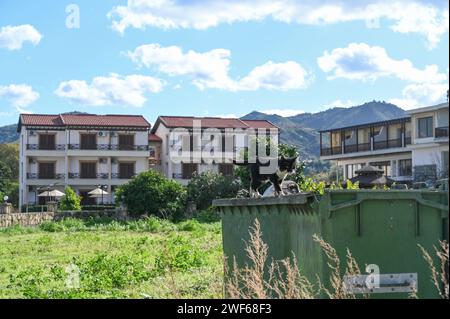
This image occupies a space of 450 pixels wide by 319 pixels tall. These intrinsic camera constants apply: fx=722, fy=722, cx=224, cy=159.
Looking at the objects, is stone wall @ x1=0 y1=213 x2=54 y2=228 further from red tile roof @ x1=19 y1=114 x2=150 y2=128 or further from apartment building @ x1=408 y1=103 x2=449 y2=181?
apartment building @ x1=408 y1=103 x2=449 y2=181

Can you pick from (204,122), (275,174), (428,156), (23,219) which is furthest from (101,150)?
(275,174)

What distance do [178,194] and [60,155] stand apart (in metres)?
19.0

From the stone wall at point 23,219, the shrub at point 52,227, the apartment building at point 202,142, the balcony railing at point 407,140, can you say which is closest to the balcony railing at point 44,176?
the apartment building at point 202,142

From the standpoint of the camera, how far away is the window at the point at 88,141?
182 feet

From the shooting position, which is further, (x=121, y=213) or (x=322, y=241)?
(x=121, y=213)

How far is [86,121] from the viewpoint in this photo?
5588 centimetres

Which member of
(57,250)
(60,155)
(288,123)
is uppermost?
(288,123)

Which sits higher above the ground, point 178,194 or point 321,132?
point 321,132

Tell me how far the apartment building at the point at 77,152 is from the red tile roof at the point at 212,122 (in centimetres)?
282

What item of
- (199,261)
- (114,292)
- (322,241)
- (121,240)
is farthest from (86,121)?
(322,241)

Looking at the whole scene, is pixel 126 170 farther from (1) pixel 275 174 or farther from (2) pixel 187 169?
(1) pixel 275 174

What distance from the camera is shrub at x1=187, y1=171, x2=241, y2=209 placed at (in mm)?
41094
